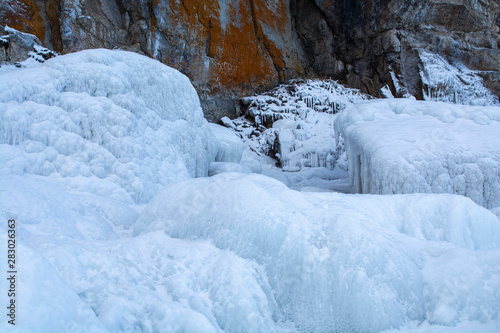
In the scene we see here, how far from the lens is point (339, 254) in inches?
113

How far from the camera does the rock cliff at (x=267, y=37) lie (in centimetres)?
1367

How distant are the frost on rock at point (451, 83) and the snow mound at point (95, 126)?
40.5 feet

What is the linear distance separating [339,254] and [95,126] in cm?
443

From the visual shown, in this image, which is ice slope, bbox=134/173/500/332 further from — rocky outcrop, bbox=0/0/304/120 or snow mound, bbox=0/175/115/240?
rocky outcrop, bbox=0/0/304/120

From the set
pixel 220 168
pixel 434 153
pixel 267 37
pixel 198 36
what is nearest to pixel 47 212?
pixel 220 168

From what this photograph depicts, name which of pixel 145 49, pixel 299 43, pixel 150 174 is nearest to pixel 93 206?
pixel 150 174

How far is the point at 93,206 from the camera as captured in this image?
4.42 m

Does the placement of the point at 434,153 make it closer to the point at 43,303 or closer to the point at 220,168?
the point at 220,168

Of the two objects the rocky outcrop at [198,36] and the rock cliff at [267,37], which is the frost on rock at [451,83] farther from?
the rocky outcrop at [198,36]

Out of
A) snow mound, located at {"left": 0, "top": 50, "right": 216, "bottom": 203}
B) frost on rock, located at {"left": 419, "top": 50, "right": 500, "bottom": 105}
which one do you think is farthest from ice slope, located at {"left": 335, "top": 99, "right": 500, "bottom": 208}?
frost on rock, located at {"left": 419, "top": 50, "right": 500, "bottom": 105}

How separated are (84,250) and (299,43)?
1840cm

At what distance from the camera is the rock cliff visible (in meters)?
13.7

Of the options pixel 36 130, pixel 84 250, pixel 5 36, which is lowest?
pixel 84 250

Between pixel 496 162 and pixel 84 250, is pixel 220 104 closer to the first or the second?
pixel 496 162
